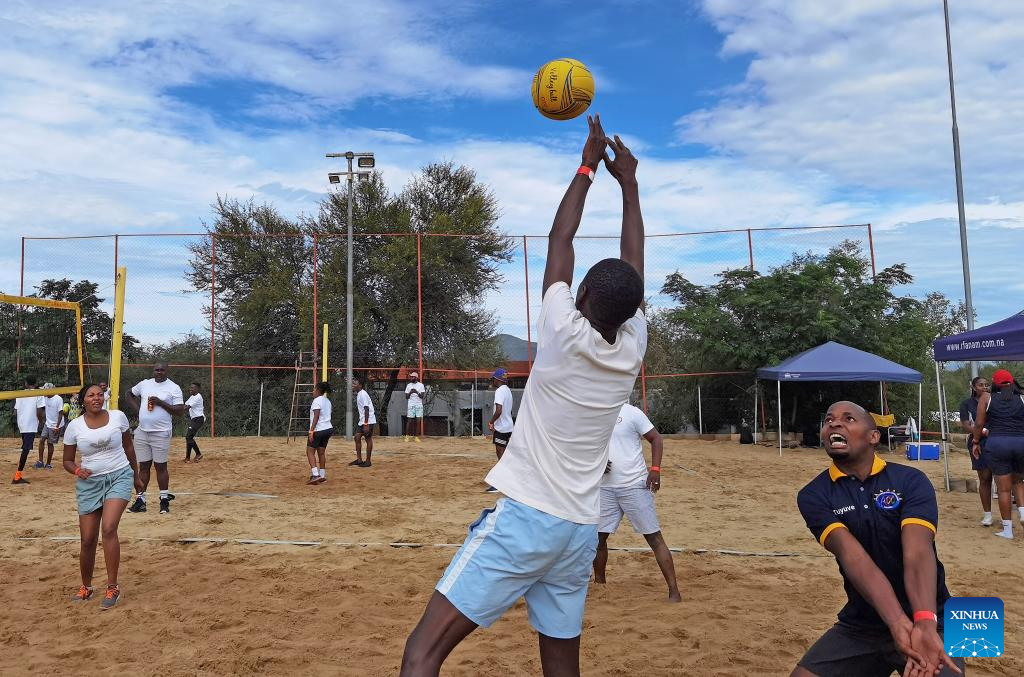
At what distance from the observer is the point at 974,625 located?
7.41ft

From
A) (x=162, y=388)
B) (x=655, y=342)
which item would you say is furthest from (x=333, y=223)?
(x=162, y=388)

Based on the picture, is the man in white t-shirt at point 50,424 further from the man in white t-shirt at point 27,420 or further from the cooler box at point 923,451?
the cooler box at point 923,451

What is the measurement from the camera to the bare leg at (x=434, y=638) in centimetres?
232

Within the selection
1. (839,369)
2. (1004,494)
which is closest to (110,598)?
(1004,494)

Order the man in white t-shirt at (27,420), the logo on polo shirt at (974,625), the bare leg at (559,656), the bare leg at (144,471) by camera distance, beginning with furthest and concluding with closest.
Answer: the man in white t-shirt at (27,420) → the bare leg at (144,471) → the bare leg at (559,656) → the logo on polo shirt at (974,625)

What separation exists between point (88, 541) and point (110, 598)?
457mm

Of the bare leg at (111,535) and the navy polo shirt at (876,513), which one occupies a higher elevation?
the navy polo shirt at (876,513)

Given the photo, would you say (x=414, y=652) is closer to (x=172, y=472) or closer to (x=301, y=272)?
(x=172, y=472)

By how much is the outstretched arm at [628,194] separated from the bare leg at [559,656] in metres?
1.32

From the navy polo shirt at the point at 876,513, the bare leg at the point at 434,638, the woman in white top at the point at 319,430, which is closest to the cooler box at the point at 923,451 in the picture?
the woman in white top at the point at 319,430

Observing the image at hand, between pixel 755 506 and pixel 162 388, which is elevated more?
pixel 162 388

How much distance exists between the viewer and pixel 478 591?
2432 mm

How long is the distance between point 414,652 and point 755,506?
8.71 m

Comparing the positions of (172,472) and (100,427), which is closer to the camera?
(100,427)
